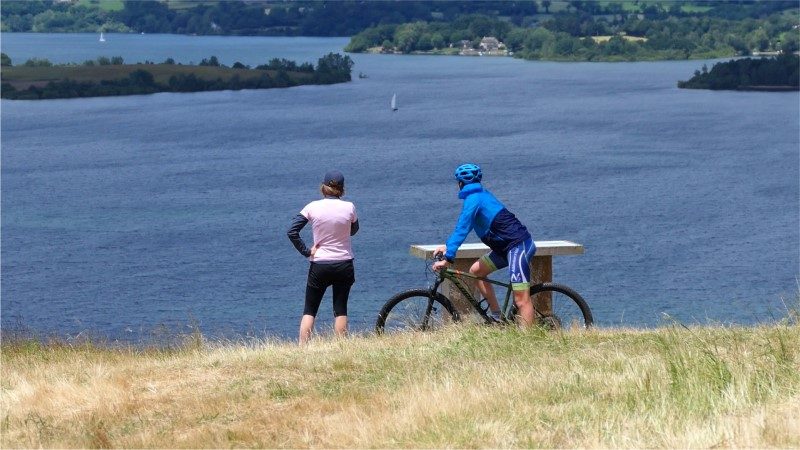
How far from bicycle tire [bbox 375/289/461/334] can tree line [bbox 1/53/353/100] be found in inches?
5359

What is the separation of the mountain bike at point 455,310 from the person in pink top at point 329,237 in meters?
0.49

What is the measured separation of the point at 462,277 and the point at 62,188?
214 ft

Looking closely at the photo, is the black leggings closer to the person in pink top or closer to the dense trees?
the person in pink top

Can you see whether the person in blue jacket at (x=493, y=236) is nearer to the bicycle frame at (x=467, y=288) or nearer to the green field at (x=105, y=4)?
the bicycle frame at (x=467, y=288)

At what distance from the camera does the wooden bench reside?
9.73m

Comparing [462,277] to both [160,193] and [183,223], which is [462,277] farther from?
[160,193]

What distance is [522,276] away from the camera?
919cm

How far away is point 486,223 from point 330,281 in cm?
137

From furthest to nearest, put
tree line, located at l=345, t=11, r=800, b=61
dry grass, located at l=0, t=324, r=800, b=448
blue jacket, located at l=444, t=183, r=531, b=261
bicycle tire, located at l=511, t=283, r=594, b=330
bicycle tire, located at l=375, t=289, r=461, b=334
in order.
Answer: tree line, located at l=345, t=11, r=800, b=61
bicycle tire, located at l=375, t=289, r=461, b=334
bicycle tire, located at l=511, t=283, r=594, b=330
blue jacket, located at l=444, t=183, r=531, b=261
dry grass, located at l=0, t=324, r=800, b=448

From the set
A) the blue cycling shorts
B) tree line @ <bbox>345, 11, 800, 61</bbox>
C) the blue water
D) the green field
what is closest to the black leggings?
the blue cycling shorts

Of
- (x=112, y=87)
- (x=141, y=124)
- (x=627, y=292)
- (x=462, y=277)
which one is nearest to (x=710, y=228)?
(x=627, y=292)

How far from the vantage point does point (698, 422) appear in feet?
19.4

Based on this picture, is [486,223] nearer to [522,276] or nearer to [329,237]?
[522,276]

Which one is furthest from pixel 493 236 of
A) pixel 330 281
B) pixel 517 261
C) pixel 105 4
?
pixel 105 4
